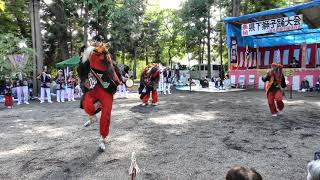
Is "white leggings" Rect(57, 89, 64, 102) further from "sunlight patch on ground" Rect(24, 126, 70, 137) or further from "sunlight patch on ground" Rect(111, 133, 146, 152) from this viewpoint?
"sunlight patch on ground" Rect(111, 133, 146, 152)


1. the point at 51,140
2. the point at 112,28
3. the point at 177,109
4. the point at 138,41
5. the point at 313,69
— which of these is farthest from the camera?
the point at 138,41

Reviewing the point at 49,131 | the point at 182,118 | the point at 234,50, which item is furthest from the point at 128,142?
the point at 234,50

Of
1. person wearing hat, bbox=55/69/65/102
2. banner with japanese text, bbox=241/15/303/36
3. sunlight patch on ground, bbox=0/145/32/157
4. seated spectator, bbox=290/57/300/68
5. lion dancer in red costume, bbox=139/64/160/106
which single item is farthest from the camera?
seated spectator, bbox=290/57/300/68

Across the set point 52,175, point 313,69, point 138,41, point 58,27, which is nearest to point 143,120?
point 52,175

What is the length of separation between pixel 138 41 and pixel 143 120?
37697 mm

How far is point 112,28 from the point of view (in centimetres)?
3528

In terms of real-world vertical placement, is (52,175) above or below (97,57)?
below

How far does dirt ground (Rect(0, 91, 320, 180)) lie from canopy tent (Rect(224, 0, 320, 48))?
11.0 metres

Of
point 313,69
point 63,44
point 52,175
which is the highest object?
point 63,44

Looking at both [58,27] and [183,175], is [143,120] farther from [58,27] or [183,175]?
[58,27]

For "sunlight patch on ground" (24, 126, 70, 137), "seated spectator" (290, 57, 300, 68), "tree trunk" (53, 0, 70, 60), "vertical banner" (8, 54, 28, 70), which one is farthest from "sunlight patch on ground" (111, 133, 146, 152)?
"tree trunk" (53, 0, 70, 60)

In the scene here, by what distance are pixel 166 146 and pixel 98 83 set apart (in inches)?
67.3

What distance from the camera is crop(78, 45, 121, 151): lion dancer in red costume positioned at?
704cm

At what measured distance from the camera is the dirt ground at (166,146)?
18.5ft
